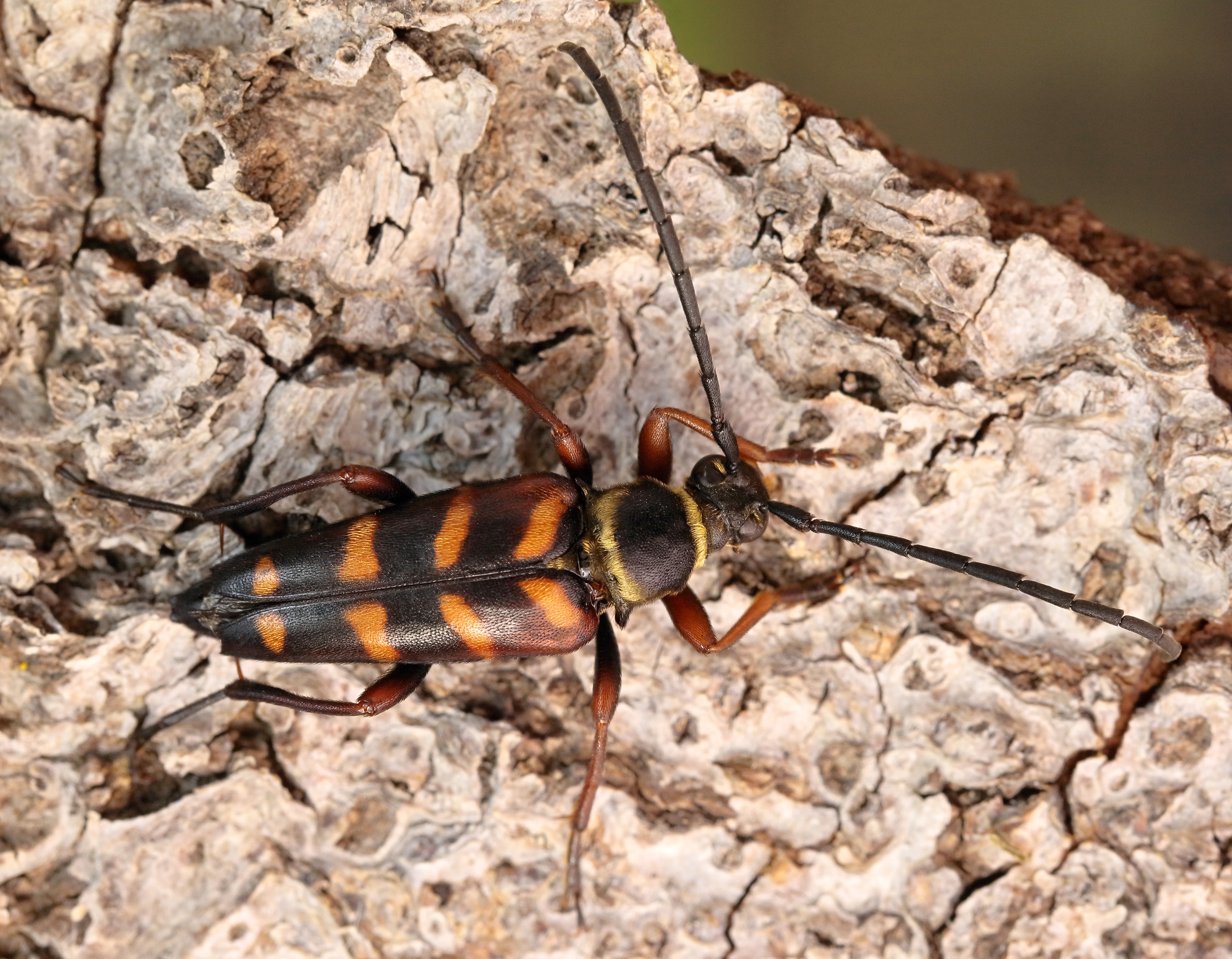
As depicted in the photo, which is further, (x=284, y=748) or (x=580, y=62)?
(x=284, y=748)

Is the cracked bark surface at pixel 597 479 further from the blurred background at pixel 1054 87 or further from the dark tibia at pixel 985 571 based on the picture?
the blurred background at pixel 1054 87

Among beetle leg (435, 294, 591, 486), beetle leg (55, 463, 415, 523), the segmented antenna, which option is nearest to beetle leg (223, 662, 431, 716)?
beetle leg (55, 463, 415, 523)

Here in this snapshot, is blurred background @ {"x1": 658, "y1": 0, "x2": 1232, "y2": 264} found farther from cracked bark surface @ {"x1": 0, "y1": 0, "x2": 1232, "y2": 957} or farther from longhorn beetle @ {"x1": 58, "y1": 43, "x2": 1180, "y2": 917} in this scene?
longhorn beetle @ {"x1": 58, "y1": 43, "x2": 1180, "y2": 917}

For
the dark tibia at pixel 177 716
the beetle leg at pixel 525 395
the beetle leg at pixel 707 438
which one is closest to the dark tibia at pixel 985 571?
the beetle leg at pixel 707 438

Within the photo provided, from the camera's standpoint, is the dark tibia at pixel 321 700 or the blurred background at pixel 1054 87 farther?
the blurred background at pixel 1054 87

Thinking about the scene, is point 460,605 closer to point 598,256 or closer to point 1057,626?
point 598,256

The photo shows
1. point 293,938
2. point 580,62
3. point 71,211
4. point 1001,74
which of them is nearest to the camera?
point 580,62

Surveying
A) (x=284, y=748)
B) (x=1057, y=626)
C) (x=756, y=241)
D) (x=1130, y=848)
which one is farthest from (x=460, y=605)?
(x=1130, y=848)
